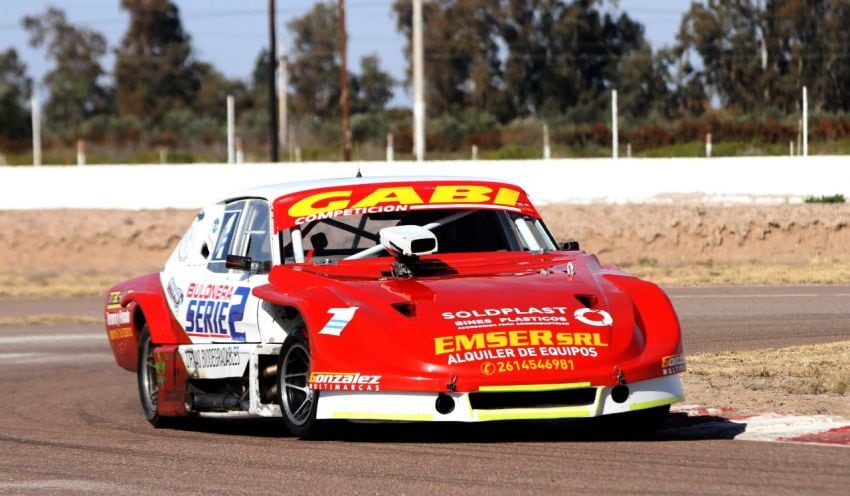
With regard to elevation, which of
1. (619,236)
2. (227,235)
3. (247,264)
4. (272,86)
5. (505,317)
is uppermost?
(272,86)

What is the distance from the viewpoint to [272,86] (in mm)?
46531

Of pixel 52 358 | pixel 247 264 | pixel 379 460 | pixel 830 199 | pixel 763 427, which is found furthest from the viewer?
pixel 830 199

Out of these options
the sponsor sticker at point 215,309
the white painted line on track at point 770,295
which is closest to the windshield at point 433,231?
the sponsor sticker at point 215,309

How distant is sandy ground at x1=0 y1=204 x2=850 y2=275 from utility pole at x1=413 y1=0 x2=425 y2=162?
1039cm

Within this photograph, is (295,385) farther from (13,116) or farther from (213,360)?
(13,116)

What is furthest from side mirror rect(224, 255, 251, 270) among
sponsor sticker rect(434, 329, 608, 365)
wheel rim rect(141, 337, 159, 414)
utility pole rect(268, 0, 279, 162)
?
utility pole rect(268, 0, 279, 162)

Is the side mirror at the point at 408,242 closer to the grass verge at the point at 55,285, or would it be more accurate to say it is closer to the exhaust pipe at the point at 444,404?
the exhaust pipe at the point at 444,404

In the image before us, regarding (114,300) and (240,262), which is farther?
(114,300)

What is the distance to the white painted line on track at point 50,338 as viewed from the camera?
17.5 meters

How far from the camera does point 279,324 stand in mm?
8922

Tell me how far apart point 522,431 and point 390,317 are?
1.30 metres

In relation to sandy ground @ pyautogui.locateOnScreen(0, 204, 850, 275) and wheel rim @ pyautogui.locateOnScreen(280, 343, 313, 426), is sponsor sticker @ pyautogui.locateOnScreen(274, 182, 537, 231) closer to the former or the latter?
wheel rim @ pyautogui.locateOnScreen(280, 343, 313, 426)

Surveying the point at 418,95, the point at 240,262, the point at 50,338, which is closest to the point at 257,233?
the point at 240,262

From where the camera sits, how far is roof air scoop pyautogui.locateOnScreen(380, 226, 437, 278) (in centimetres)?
892
